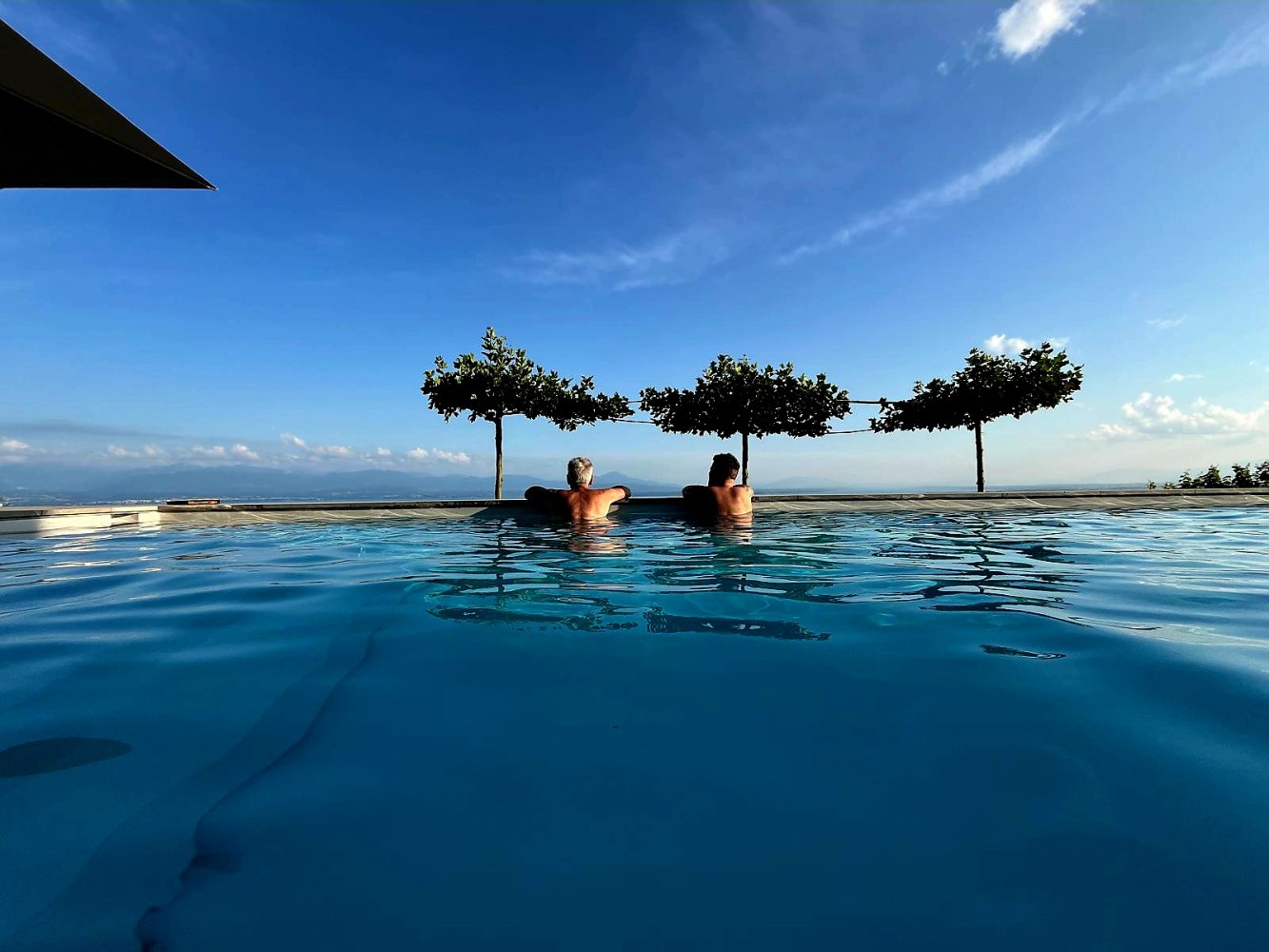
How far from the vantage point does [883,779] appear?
1.70 m

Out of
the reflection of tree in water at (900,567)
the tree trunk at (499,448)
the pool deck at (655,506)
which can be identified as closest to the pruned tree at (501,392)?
the tree trunk at (499,448)

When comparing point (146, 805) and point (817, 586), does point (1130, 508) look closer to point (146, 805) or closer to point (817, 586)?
point (817, 586)

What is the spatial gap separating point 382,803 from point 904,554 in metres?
5.68

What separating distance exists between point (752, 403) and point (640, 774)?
19.5 metres

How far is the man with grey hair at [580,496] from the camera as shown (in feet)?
28.5

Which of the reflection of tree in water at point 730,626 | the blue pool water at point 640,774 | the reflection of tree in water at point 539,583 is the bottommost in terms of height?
the blue pool water at point 640,774

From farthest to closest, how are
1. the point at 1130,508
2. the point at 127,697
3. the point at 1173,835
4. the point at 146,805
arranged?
the point at 1130,508 → the point at 127,697 → the point at 146,805 → the point at 1173,835

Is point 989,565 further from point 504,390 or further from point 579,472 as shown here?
point 504,390

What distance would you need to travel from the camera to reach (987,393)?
18688 mm

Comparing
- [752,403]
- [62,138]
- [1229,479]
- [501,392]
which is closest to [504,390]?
[501,392]

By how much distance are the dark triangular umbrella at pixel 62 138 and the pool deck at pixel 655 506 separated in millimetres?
6524

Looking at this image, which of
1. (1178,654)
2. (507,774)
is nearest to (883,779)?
(507,774)

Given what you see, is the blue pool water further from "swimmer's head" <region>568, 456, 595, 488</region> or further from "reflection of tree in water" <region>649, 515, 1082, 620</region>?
"swimmer's head" <region>568, 456, 595, 488</region>

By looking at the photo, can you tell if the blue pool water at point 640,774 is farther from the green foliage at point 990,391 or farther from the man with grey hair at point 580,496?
the green foliage at point 990,391
